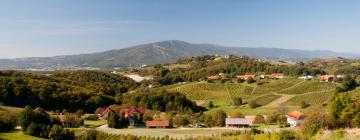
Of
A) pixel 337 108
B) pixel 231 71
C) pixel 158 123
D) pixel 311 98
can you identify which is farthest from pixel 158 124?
pixel 231 71

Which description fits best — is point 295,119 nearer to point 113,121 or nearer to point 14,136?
point 113,121

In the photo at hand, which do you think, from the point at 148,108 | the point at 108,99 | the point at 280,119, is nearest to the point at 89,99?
the point at 108,99

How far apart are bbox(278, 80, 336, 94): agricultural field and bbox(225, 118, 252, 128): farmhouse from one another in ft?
99.1

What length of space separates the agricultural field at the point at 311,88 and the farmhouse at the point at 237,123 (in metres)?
30.2

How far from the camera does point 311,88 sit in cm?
8619

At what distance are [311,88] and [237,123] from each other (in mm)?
34867

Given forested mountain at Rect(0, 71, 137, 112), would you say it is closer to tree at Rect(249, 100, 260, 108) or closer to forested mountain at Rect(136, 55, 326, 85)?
tree at Rect(249, 100, 260, 108)

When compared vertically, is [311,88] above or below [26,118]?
below

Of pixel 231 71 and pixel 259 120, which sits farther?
pixel 231 71

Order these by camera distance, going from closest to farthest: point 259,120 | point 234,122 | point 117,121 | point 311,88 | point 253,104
A: point 117,121, point 234,122, point 259,120, point 253,104, point 311,88

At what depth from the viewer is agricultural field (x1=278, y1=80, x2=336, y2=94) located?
84.7 meters

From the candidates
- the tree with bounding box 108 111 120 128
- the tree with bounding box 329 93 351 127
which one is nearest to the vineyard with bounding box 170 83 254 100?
the tree with bounding box 108 111 120 128

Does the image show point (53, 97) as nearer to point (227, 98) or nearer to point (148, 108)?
point (148, 108)

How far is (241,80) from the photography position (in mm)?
A: 102562
